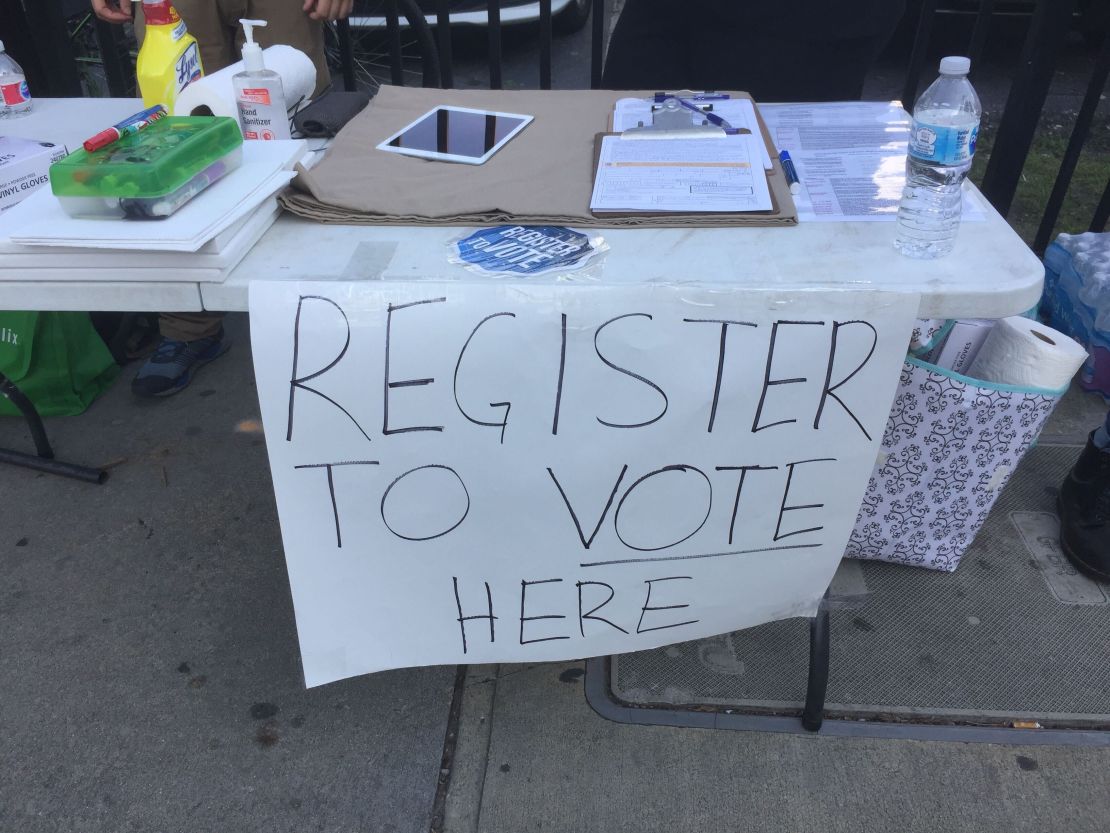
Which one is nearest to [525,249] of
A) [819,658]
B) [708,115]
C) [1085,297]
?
[708,115]

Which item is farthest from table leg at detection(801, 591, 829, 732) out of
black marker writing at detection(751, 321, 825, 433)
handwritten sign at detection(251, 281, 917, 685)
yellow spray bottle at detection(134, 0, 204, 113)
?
yellow spray bottle at detection(134, 0, 204, 113)

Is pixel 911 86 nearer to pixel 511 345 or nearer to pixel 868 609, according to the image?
pixel 868 609

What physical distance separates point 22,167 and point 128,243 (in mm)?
515

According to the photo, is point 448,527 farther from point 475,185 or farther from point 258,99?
point 258,99

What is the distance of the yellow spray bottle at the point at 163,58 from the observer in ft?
5.32

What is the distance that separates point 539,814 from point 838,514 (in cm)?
77

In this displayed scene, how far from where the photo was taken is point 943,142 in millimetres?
1227

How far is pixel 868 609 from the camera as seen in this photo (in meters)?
2.03

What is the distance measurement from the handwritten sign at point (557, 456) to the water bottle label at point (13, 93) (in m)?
1.18

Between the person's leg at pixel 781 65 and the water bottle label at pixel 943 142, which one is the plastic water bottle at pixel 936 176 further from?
the person's leg at pixel 781 65

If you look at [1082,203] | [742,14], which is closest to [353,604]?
[742,14]

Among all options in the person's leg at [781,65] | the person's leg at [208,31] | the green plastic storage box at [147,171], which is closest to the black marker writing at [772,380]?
the green plastic storage box at [147,171]

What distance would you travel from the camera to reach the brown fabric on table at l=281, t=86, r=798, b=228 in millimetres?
1342

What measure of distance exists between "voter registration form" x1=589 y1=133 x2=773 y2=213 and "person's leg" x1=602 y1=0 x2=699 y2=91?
2.46ft
